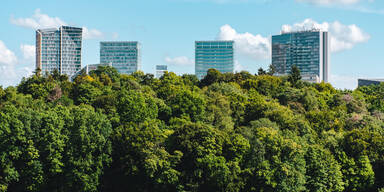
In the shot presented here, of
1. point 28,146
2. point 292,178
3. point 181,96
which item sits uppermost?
point 181,96

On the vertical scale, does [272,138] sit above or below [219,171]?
above

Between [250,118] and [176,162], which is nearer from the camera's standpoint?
[176,162]

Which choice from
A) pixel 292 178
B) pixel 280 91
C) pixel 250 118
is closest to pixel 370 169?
pixel 292 178

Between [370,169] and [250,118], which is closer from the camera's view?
[370,169]

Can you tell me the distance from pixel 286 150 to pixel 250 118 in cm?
1608

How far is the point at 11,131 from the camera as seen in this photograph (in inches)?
2007

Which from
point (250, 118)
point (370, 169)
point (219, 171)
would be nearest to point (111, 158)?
point (219, 171)

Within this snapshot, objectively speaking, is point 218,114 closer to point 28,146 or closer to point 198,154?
point 198,154

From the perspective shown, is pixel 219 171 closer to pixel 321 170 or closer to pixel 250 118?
pixel 321 170

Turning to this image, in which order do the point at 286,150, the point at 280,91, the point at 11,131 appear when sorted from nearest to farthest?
the point at 11,131 < the point at 286,150 < the point at 280,91

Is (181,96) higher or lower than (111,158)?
higher

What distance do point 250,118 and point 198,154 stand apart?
1968 centimetres

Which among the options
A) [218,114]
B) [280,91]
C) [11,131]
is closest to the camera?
[11,131]

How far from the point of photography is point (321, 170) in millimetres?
54469
